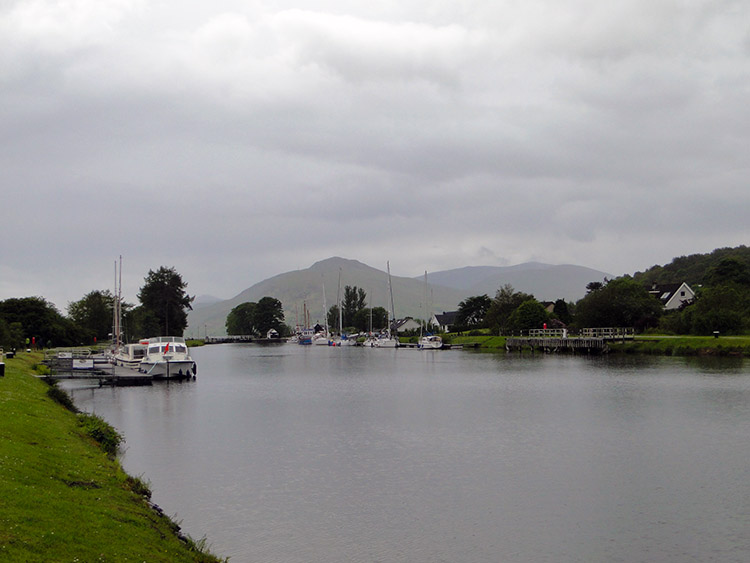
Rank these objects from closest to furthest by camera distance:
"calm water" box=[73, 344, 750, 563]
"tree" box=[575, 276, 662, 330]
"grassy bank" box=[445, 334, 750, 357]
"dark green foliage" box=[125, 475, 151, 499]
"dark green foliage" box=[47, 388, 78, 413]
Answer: "calm water" box=[73, 344, 750, 563] < "dark green foliage" box=[125, 475, 151, 499] < "dark green foliage" box=[47, 388, 78, 413] < "grassy bank" box=[445, 334, 750, 357] < "tree" box=[575, 276, 662, 330]

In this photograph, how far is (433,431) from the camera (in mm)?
36906

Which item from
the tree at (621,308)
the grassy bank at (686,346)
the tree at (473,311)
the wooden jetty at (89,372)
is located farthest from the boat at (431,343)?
the wooden jetty at (89,372)

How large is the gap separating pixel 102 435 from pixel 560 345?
90.1m

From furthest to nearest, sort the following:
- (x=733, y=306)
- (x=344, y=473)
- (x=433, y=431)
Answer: (x=733, y=306), (x=433, y=431), (x=344, y=473)

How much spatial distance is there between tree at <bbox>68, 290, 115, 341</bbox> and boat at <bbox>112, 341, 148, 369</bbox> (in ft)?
139

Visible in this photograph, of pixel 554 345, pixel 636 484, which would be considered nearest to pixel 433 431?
pixel 636 484

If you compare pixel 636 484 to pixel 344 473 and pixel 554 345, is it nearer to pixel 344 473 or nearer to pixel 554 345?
pixel 344 473

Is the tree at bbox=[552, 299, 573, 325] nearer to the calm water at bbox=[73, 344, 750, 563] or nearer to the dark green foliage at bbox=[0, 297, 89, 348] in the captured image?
the calm water at bbox=[73, 344, 750, 563]

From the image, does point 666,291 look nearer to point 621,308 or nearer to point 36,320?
point 621,308

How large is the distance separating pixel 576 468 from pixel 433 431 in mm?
10433

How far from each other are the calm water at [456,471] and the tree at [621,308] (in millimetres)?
55188

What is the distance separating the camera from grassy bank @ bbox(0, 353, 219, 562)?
1272cm

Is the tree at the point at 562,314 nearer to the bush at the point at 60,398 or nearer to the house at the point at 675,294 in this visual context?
the house at the point at 675,294

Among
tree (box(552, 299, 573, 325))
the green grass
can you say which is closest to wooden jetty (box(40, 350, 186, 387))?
the green grass
